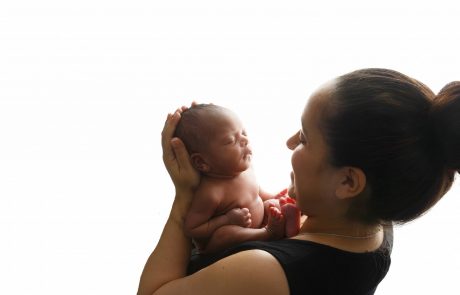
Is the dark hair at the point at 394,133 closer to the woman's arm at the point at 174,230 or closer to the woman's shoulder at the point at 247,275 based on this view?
the woman's shoulder at the point at 247,275

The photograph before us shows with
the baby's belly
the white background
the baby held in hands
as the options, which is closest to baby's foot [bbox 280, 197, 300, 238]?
the baby held in hands

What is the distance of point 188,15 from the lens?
1.69 meters

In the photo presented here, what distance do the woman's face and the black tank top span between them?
10cm

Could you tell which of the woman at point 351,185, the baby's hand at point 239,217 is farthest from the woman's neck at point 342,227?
the baby's hand at point 239,217

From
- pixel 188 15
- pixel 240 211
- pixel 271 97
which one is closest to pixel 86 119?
pixel 188 15

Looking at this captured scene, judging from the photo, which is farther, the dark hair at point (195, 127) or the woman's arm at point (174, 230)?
the dark hair at point (195, 127)

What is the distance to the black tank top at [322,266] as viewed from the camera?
35.4 inches

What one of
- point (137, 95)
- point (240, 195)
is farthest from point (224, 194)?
point (137, 95)

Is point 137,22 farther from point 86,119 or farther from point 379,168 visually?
point 379,168

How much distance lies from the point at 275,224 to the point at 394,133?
1.09 feet

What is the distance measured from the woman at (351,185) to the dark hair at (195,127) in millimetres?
227

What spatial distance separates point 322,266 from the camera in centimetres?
92

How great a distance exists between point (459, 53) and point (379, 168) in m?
0.96

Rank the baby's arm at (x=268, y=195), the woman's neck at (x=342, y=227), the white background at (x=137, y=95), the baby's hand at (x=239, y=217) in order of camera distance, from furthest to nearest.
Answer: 1. the white background at (x=137, y=95)
2. the baby's arm at (x=268, y=195)
3. the baby's hand at (x=239, y=217)
4. the woman's neck at (x=342, y=227)
